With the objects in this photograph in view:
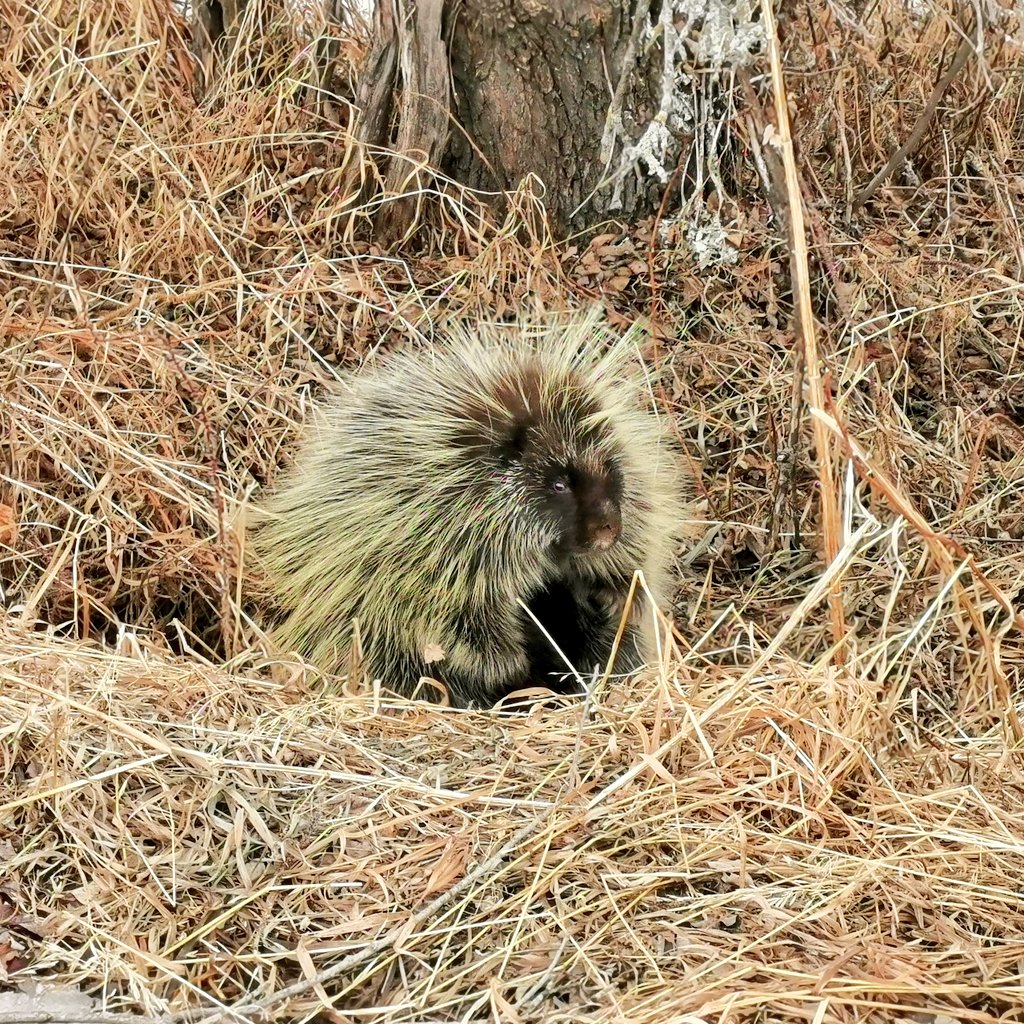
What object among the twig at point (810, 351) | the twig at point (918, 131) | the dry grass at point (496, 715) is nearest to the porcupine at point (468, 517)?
the dry grass at point (496, 715)

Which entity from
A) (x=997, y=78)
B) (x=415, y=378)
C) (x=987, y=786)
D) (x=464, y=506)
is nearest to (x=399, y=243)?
(x=415, y=378)

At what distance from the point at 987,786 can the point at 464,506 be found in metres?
1.42

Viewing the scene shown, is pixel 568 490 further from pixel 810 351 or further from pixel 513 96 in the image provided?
pixel 513 96

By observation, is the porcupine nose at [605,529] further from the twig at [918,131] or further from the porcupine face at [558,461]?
the twig at [918,131]

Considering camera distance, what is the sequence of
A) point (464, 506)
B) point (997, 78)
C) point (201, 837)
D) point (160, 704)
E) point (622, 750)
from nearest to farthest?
Result: point (201, 837)
point (622, 750)
point (160, 704)
point (464, 506)
point (997, 78)

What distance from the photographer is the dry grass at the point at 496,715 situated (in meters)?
2.20

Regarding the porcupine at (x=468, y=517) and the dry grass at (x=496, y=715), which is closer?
the dry grass at (x=496, y=715)

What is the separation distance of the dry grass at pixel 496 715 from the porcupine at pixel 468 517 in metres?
0.23

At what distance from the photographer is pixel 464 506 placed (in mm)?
3377

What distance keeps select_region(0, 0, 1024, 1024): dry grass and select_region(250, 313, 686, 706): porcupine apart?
0.23 metres

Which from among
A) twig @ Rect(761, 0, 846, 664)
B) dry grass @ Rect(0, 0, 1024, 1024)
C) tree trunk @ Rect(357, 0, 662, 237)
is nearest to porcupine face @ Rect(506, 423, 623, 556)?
dry grass @ Rect(0, 0, 1024, 1024)

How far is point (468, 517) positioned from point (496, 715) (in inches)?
20.6

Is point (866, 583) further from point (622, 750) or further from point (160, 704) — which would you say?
point (160, 704)

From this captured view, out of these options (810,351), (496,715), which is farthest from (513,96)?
(496,715)
